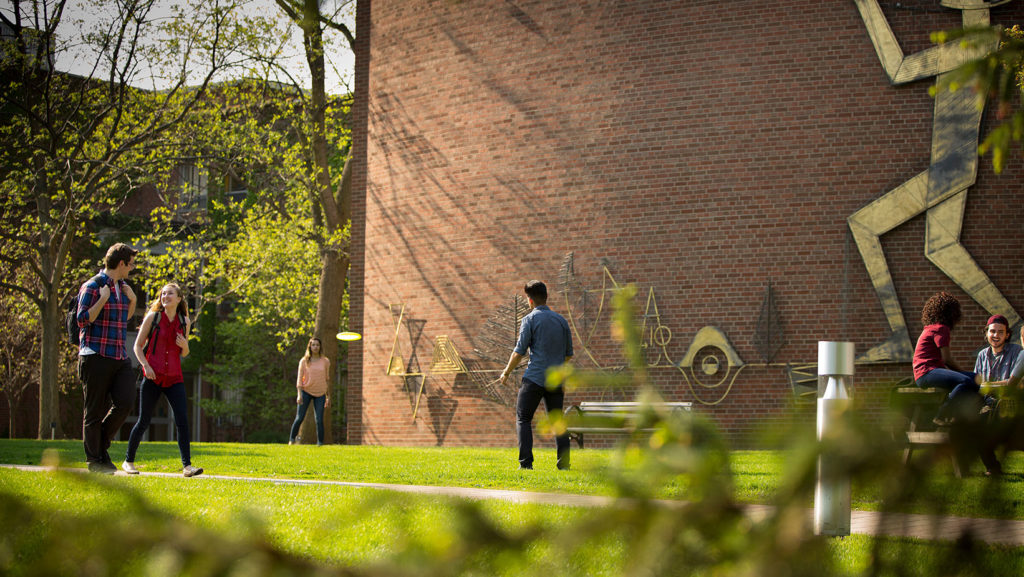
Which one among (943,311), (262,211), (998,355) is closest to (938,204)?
(998,355)

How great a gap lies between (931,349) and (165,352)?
7.00m

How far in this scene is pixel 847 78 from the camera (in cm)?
1486

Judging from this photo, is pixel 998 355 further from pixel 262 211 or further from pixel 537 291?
pixel 262 211

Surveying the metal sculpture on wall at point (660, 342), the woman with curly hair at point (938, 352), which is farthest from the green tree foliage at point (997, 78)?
the metal sculpture on wall at point (660, 342)

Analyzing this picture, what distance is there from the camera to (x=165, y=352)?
9.29 metres

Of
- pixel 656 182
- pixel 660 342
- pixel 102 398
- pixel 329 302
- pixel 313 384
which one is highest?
pixel 656 182

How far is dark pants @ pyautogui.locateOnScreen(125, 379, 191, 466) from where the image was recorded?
9.09 meters

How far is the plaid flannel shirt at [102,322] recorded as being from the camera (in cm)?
853

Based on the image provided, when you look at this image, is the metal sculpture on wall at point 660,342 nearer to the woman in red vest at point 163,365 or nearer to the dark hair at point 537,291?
the dark hair at point 537,291

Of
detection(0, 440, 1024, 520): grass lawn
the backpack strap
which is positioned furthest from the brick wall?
the backpack strap

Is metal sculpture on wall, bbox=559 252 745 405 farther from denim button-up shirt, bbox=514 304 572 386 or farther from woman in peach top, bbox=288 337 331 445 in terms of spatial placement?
Answer: woman in peach top, bbox=288 337 331 445

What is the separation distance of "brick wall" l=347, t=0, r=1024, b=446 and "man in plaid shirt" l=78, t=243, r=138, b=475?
730 centimetres

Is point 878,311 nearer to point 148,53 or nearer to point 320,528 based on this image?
point 320,528

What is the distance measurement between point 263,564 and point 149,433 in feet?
135
